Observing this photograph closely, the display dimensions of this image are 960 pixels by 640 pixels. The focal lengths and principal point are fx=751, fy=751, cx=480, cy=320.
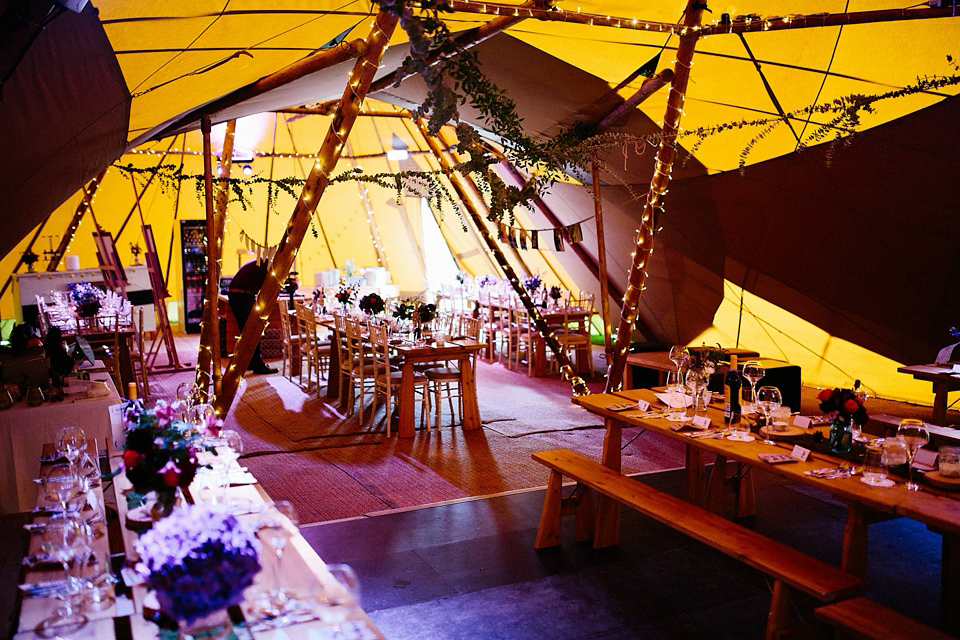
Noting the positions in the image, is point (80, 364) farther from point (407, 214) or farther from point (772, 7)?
point (407, 214)

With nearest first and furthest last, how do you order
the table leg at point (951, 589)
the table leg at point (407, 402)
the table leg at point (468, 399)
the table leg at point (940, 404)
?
the table leg at point (951, 589) < the table leg at point (940, 404) < the table leg at point (407, 402) < the table leg at point (468, 399)

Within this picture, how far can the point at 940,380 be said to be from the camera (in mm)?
5848

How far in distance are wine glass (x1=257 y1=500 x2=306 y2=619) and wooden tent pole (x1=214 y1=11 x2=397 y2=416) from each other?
3.29 m

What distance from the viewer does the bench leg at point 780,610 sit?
9.50ft

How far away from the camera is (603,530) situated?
422 centimetres

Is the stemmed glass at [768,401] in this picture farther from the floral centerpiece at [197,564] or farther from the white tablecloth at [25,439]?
the white tablecloth at [25,439]

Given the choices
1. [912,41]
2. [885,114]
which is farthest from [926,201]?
[912,41]

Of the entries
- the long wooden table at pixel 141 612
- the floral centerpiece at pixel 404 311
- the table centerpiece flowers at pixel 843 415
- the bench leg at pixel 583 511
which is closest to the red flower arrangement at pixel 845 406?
the table centerpiece flowers at pixel 843 415

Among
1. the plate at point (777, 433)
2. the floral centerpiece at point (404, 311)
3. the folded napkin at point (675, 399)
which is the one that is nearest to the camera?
the plate at point (777, 433)

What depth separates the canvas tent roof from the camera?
357 centimetres

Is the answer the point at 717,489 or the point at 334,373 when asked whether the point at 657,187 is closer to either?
the point at 717,489

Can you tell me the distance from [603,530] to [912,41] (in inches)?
154

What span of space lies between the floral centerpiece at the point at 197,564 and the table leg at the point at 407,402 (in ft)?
15.9

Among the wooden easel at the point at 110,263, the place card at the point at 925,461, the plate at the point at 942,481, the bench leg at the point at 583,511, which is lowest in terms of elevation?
the bench leg at the point at 583,511
